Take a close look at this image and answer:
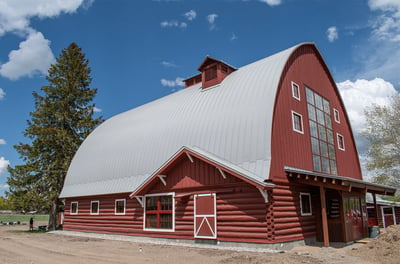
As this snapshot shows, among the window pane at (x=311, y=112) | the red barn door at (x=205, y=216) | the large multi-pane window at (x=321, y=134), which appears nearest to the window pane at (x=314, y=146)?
the large multi-pane window at (x=321, y=134)

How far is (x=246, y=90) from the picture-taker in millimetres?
17078

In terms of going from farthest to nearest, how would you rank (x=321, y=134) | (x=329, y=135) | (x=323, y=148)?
(x=329, y=135) → (x=321, y=134) → (x=323, y=148)

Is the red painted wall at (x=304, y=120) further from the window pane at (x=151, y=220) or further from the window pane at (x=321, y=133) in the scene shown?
the window pane at (x=151, y=220)

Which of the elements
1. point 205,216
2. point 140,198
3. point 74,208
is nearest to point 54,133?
point 74,208

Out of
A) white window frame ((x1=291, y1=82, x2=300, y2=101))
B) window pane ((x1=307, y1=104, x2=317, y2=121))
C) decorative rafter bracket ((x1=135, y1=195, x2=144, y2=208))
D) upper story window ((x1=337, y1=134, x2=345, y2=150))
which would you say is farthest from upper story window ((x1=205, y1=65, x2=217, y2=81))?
upper story window ((x1=337, y1=134, x2=345, y2=150))

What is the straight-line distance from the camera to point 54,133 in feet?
105

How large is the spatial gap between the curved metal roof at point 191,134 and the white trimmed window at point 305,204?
349 cm

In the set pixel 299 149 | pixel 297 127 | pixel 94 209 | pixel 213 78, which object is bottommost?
pixel 94 209

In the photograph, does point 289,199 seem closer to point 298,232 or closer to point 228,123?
point 298,232

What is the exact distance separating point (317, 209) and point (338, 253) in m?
4.01

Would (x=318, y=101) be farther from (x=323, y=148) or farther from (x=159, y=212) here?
(x=159, y=212)

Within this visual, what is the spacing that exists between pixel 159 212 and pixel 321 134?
10.5m

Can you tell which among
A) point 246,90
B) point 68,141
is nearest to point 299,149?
point 246,90

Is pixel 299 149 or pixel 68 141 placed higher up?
pixel 68 141
